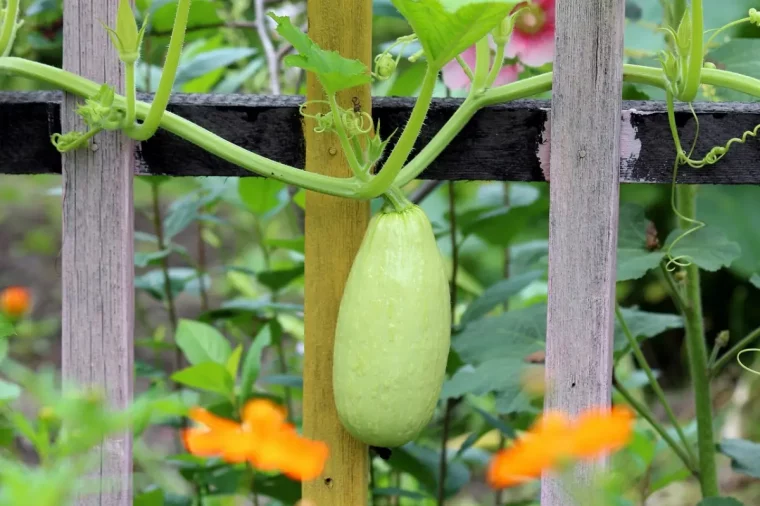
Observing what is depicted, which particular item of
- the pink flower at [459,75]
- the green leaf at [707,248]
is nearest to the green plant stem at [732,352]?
the green leaf at [707,248]

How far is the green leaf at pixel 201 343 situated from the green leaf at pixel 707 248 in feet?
2.19

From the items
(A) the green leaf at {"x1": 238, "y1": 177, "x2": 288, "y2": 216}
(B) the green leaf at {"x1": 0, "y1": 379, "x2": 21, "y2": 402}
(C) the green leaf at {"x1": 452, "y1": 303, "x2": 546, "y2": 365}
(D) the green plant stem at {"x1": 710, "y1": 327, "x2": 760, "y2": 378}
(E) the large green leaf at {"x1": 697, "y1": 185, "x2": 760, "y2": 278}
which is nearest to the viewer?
(B) the green leaf at {"x1": 0, "y1": 379, "x2": 21, "y2": 402}

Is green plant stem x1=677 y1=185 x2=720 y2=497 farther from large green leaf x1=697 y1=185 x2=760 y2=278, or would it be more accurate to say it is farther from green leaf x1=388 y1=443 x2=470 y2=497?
large green leaf x1=697 y1=185 x2=760 y2=278

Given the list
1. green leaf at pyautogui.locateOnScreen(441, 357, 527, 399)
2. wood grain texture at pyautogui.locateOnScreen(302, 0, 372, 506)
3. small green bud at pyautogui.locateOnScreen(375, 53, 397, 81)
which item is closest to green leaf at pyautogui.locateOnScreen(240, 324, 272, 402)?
wood grain texture at pyautogui.locateOnScreen(302, 0, 372, 506)

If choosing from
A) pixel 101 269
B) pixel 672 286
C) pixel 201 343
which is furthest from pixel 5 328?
pixel 672 286

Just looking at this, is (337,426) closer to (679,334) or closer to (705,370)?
(705,370)

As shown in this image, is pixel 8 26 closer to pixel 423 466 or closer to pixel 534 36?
pixel 534 36

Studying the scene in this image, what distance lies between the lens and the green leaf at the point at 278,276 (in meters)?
1.70

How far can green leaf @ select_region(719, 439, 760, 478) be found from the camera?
4.50 ft

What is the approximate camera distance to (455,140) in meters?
1.15

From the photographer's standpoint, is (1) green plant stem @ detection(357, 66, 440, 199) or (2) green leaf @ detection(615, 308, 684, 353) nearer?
(1) green plant stem @ detection(357, 66, 440, 199)

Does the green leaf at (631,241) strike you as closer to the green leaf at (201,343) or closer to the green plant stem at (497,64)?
the green plant stem at (497,64)

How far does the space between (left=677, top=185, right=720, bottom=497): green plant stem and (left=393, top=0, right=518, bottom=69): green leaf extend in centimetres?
51

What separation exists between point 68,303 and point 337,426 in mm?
376
